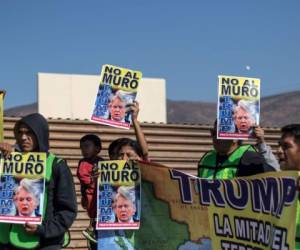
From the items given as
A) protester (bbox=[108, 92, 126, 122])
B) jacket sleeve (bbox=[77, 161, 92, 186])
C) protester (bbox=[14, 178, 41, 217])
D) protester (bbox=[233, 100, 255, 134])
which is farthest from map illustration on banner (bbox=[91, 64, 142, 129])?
jacket sleeve (bbox=[77, 161, 92, 186])

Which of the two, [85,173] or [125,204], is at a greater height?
[85,173]

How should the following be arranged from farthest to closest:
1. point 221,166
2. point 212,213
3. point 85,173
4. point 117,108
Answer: point 85,173
point 117,108
point 221,166
point 212,213

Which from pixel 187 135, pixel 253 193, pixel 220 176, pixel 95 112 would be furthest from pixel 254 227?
pixel 187 135

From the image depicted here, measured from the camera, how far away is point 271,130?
14.0 m

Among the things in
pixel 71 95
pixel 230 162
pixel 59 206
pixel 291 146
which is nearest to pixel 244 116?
pixel 230 162

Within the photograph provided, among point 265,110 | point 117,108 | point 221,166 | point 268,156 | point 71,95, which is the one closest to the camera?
point 221,166

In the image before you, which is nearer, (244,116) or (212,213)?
(212,213)

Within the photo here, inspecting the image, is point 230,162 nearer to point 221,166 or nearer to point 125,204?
point 221,166

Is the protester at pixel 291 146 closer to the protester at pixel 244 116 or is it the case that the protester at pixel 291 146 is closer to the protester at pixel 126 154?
the protester at pixel 244 116

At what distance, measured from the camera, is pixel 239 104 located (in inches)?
268

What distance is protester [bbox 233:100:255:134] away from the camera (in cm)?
668

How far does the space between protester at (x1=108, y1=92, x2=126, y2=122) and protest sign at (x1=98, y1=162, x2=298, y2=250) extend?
2.16 feet

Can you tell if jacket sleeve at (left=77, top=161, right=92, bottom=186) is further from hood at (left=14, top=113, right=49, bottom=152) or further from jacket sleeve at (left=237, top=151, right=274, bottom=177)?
hood at (left=14, top=113, right=49, bottom=152)

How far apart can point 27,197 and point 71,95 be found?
9.00 metres
